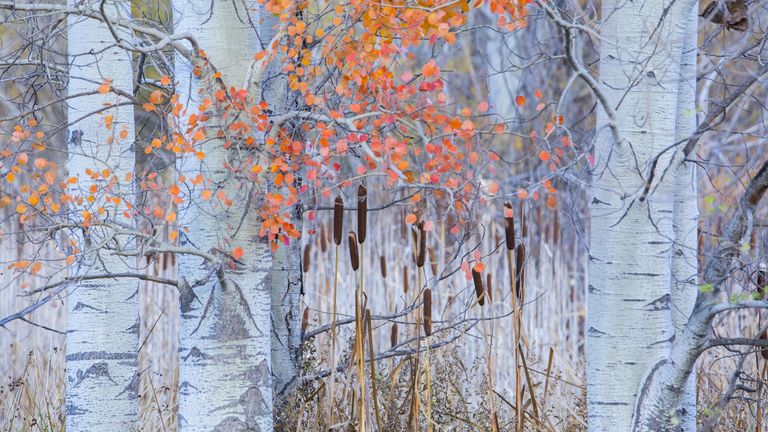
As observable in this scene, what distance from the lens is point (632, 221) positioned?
281 centimetres

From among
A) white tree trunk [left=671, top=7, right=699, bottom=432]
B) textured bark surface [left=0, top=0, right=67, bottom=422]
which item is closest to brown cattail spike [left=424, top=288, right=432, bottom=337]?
white tree trunk [left=671, top=7, right=699, bottom=432]

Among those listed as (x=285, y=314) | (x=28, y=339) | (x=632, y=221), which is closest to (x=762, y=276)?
(x=632, y=221)

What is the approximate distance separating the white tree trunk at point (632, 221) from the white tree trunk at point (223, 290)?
108cm

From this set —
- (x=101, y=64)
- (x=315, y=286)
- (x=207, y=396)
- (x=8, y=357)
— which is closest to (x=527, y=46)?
(x=315, y=286)

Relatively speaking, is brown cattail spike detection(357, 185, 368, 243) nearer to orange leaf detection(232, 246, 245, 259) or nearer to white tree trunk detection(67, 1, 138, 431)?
orange leaf detection(232, 246, 245, 259)

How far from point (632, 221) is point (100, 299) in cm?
201

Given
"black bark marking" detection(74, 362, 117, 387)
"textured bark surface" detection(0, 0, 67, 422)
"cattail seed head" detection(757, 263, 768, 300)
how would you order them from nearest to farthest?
"cattail seed head" detection(757, 263, 768, 300) < "black bark marking" detection(74, 362, 117, 387) < "textured bark surface" detection(0, 0, 67, 422)

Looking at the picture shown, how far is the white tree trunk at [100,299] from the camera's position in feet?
11.4

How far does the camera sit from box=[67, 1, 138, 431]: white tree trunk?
3461 millimetres

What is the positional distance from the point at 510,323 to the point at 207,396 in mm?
2754

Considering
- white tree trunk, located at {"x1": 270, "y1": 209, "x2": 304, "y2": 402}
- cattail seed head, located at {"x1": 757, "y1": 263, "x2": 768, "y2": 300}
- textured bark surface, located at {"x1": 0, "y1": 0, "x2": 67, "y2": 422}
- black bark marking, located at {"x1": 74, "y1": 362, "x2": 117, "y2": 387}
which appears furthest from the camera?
textured bark surface, located at {"x1": 0, "y1": 0, "x2": 67, "y2": 422}

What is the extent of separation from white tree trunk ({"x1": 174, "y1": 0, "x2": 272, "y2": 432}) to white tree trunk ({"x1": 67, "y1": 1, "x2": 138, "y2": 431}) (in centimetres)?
69

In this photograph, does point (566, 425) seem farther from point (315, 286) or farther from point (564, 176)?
point (315, 286)

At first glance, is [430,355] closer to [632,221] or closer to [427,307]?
[427,307]
